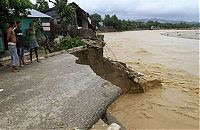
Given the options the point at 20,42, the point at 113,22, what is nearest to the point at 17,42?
the point at 20,42

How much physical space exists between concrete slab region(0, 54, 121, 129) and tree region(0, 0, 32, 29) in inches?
82.3

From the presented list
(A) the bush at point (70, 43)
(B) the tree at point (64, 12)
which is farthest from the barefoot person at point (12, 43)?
(B) the tree at point (64, 12)

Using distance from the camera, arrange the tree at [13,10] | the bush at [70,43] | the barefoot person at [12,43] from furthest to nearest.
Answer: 1. the bush at [70,43]
2. the tree at [13,10]
3. the barefoot person at [12,43]

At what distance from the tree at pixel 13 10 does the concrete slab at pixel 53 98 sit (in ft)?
6.86

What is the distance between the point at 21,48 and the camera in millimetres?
9258

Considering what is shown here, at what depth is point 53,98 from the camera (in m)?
5.52

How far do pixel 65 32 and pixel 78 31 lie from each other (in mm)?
1023

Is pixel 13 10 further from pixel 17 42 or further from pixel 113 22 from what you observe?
pixel 113 22

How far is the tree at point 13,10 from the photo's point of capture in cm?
882

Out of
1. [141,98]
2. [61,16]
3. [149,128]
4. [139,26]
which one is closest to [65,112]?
[149,128]

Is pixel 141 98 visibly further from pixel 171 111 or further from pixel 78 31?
pixel 78 31

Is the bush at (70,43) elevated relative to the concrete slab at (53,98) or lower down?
elevated

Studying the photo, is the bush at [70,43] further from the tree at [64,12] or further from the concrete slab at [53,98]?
the concrete slab at [53,98]

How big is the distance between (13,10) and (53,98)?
16.5ft
